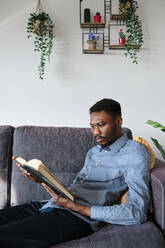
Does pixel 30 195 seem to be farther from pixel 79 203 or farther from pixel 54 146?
pixel 79 203

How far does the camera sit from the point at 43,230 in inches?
37.7

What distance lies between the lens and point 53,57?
7.07 ft

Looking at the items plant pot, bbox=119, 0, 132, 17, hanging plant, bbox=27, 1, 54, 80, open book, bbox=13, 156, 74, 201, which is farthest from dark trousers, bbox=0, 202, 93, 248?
plant pot, bbox=119, 0, 132, 17

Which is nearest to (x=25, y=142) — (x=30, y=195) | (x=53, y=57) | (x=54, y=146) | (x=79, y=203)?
(x=54, y=146)

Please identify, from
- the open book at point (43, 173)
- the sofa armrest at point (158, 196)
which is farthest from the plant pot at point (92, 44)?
the open book at point (43, 173)

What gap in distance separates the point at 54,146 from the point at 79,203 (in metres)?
0.50

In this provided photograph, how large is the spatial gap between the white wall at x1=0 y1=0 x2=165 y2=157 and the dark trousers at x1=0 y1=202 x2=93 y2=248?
119 cm

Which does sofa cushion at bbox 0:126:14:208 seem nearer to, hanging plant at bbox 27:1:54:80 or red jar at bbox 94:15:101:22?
hanging plant at bbox 27:1:54:80

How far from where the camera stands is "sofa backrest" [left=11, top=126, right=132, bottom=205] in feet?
4.81

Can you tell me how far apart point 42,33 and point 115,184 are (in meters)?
1.48

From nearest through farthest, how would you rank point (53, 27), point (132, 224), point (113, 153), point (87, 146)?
point (132, 224), point (113, 153), point (87, 146), point (53, 27)

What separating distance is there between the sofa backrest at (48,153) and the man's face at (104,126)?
1.21 ft

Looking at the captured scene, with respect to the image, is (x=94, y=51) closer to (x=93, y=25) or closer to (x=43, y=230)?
(x=93, y=25)

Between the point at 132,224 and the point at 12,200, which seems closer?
the point at 132,224
